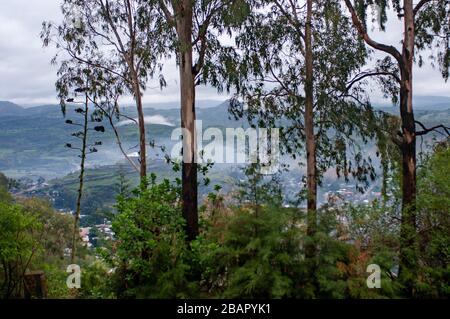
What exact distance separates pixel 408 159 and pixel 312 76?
248cm

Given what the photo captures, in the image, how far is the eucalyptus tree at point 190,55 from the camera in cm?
696

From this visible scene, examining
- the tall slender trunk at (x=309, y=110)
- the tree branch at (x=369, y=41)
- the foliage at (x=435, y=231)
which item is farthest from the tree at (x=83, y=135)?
the foliage at (x=435, y=231)

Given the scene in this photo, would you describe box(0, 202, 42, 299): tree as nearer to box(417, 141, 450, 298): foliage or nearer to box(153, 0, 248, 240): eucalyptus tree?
box(153, 0, 248, 240): eucalyptus tree

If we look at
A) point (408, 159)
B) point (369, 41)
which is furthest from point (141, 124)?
point (408, 159)

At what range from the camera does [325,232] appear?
518 centimetres

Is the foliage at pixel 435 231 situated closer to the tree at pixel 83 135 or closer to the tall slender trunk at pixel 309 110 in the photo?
the tall slender trunk at pixel 309 110

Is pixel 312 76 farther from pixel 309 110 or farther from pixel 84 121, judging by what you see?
pixel 84 121

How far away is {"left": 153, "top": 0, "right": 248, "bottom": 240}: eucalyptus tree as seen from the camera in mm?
6961

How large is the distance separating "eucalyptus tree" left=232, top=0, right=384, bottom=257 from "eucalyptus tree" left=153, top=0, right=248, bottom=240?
3.66 feet

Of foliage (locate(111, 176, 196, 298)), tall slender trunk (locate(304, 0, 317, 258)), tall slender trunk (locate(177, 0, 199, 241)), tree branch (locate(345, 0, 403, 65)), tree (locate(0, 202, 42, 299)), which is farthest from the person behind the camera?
tall slender trunk (locate(304, 0, 317, 258))

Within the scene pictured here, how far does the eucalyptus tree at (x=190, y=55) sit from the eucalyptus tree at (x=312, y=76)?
1.11 meters

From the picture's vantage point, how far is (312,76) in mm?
8531

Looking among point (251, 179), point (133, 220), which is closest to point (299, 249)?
point (251, 179)

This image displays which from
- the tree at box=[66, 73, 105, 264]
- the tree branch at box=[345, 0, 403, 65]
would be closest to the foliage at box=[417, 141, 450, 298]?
the tree branch at box=[345, 0, 403, 65]
